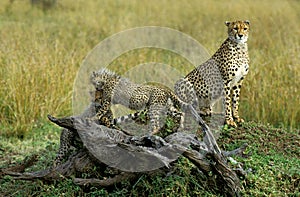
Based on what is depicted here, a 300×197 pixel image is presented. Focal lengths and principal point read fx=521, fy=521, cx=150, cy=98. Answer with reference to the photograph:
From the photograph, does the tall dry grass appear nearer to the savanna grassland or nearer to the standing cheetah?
the savanna grassland

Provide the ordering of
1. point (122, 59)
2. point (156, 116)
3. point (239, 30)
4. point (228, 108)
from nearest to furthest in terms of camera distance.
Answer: point (156, 116)
point (239, 30)
point (228, 108)
point (122, 59)

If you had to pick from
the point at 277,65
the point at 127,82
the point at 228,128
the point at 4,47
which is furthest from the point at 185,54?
the point at 127,82

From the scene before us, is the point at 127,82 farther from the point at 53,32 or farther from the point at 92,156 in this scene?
the point at 53,32

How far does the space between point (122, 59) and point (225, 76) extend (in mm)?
3958

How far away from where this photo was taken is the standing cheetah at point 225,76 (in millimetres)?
4145

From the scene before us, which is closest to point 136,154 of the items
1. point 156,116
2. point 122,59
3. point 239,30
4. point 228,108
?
point 156,116

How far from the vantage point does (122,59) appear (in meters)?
7.96

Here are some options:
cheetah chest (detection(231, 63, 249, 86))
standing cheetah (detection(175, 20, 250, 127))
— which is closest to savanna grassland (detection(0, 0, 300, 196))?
standing cheetah (detection(175, 20, 250, 127))

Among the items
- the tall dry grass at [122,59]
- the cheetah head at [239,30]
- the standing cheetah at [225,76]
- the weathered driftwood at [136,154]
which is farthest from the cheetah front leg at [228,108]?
the tall dry grass at [122,59]

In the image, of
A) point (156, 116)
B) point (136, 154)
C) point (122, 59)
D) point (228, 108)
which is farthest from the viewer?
point (122, 59)

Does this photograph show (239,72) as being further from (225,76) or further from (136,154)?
(136,154)

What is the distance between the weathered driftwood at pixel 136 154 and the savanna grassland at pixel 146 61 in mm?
108

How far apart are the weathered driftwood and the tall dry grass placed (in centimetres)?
213

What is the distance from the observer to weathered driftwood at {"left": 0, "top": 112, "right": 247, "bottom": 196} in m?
3.56
